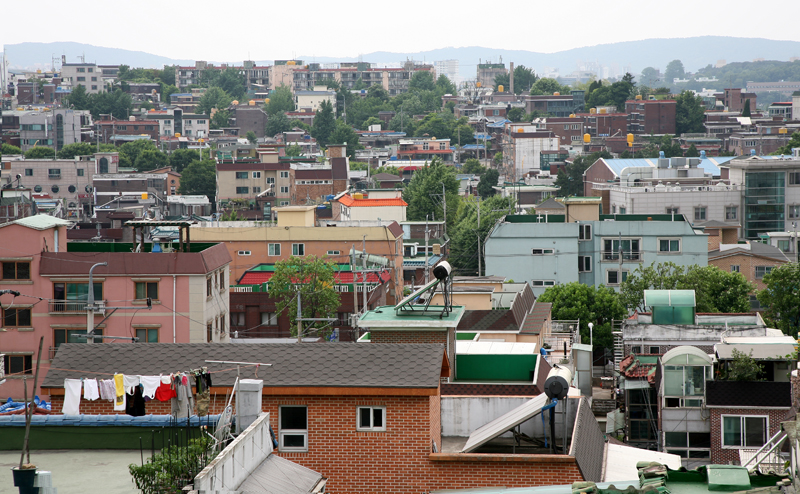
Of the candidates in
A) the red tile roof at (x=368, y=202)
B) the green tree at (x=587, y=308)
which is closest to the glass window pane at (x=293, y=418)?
the green tree at (x=587, y=308)

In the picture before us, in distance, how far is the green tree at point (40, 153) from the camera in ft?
389

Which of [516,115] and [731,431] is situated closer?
[731,431]

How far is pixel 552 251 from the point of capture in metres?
56.9

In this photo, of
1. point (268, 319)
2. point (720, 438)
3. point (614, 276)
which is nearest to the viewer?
point (720, 438)

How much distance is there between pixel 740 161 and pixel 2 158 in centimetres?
7428

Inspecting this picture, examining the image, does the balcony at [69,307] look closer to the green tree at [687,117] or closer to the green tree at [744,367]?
the green tree at [744,367]

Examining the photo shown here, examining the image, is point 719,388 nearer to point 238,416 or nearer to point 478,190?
point 238,416

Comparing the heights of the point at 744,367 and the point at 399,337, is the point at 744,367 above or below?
below

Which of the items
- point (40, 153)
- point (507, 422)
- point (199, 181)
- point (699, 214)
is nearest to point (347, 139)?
point (199, 181)

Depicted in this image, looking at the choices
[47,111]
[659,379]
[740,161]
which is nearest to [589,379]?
[659,379]

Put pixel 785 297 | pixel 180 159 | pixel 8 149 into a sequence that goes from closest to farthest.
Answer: pixel 785 297
pixel 8 149
pixel 180 159

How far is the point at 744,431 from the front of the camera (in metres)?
28.8

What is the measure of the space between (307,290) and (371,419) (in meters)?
32.7

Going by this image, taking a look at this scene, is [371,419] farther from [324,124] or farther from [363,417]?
[324,124]
